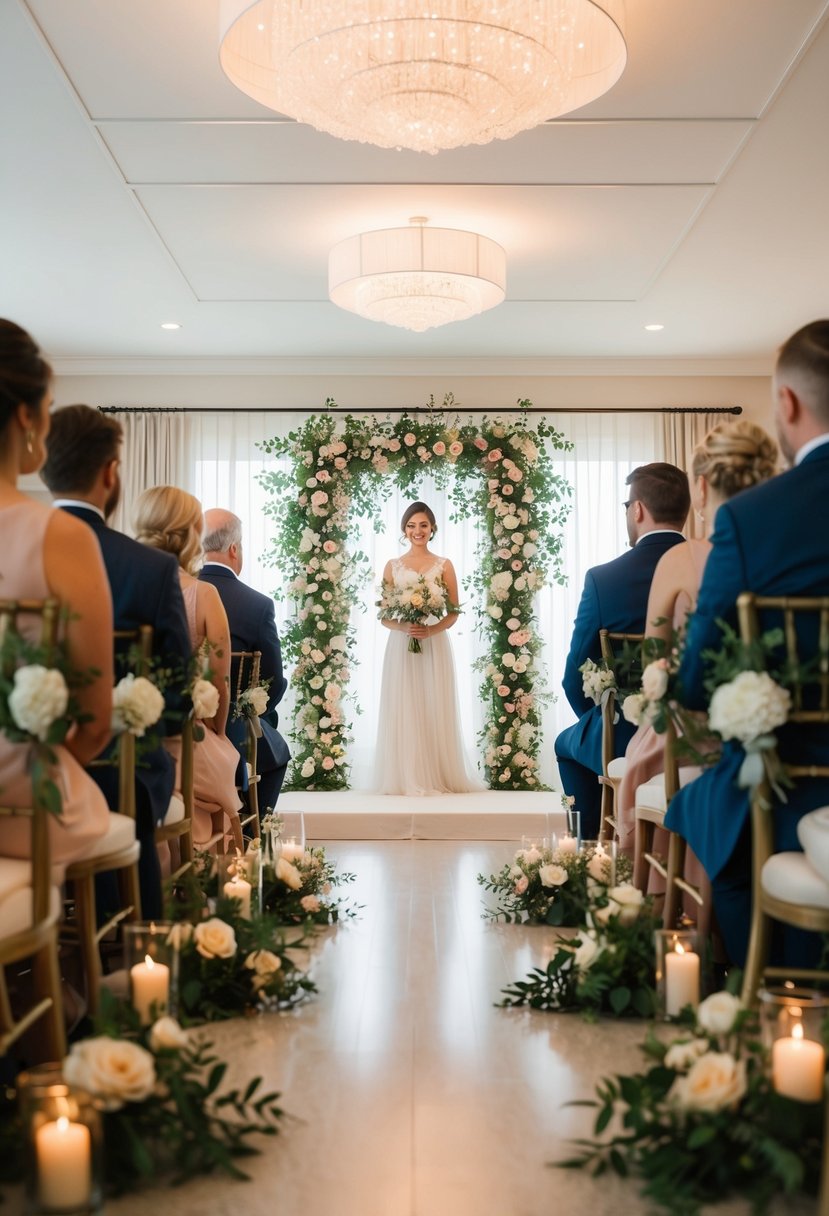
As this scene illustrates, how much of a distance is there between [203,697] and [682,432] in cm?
672

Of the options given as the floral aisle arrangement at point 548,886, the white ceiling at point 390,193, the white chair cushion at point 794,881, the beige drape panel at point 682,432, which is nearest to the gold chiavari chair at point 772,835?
the white chair cushion at point 794,881

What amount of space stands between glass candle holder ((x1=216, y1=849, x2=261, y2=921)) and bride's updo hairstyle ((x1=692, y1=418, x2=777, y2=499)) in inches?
73.8

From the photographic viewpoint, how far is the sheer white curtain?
929 centimetres

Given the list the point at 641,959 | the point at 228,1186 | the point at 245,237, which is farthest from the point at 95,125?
the point at 228,1186

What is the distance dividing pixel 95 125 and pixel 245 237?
1.51m

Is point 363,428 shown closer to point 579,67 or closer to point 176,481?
point 176,481

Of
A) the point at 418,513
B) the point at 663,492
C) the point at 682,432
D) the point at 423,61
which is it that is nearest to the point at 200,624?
the point at 663,492

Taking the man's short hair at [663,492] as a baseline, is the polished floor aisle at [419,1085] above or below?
below

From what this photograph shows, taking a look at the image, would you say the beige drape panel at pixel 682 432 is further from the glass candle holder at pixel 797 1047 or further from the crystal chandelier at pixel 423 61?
the glass candle holder at pixel 797 1047

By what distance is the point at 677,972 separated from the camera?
2795 millimetres

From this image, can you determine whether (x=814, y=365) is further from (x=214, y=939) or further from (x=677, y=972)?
(x=214, y=939)

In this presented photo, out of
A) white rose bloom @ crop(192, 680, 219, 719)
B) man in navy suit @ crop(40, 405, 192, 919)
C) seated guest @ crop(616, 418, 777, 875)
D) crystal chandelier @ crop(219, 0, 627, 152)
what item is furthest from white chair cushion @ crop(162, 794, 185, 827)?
crystal chandelier @ crop(219, 0, 627, 152)

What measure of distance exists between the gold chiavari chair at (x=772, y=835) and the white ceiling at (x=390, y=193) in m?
2.68

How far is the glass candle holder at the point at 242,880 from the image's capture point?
348cm
